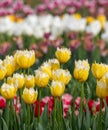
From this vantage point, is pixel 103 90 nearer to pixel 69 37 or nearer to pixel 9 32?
pixel 69 37

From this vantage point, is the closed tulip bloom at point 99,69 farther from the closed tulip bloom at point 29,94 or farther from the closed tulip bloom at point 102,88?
the closed tulip bloom at point 29,94

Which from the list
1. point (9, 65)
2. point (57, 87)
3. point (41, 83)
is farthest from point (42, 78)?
Result: point (9, 65)

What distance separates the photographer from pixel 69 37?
685 cm

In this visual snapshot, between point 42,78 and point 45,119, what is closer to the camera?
point 42,78

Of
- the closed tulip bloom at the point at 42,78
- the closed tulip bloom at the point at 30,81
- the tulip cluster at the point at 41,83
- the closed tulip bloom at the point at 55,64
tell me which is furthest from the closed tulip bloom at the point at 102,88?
the closed tulip bloom at the point at 55,64

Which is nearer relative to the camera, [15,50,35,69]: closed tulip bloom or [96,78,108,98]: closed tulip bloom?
[96,78,108,98]: closed tulip bloom

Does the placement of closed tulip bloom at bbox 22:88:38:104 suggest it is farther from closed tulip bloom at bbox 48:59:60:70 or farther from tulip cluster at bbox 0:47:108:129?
closed tulip bloom at bbox 48:59:60:70

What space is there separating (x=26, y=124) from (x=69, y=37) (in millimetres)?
3790

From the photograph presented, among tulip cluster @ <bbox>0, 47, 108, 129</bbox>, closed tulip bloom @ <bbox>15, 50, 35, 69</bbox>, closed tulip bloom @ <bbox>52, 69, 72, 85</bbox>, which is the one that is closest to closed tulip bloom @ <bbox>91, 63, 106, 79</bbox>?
tulip cluster @ <bbox>0, 47, 108, 129</bbox>

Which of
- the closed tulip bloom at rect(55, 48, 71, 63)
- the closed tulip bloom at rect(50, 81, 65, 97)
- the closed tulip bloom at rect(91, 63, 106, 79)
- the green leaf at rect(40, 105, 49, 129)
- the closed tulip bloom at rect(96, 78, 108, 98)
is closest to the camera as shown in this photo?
the closed tulip bloom at rect(96, 78, 108, 98)

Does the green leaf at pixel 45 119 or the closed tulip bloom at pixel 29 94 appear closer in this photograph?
the closed tulip bloom at pixel 29 94

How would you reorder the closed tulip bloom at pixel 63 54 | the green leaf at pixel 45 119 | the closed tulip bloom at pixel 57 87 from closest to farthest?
the closed tulip bloom at pixel 57 87 → the green leaf at pixel 45 119 → the closed tulip bloom at pixel 63 54

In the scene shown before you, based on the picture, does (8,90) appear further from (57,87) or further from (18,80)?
(57,87)

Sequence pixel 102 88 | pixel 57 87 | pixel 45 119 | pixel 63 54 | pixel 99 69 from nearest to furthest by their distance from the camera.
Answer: pixel 102 88
pixel 57 87
pixel 99 69
pixel 45 119
pixel 63 54
